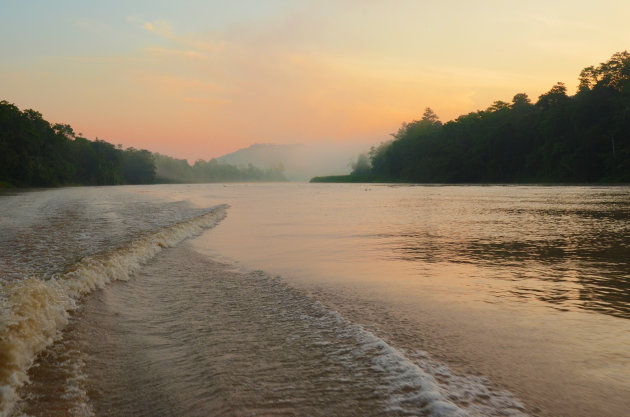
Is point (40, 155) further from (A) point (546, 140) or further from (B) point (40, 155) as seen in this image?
(A) point (546, 140)

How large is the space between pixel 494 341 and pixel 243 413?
3034 millimetres

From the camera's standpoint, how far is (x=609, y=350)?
465cm

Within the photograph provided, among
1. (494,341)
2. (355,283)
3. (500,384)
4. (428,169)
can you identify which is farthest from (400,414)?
(428,169)

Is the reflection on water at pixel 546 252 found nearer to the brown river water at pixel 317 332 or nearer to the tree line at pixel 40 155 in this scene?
the brown river water at pixel 317 332

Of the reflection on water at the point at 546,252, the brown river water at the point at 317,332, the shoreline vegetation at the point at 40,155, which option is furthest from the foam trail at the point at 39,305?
the shoreline vegetation at the point at 40,155

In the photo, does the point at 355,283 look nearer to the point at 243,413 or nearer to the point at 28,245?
the point at 243,413

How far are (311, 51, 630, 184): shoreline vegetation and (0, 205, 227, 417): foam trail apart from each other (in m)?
88.0

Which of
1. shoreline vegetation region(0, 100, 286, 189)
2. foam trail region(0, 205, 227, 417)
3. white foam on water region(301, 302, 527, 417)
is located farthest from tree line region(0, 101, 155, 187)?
white foam on water region(301, 302, 527, 417)

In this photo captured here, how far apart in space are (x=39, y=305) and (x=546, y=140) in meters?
112

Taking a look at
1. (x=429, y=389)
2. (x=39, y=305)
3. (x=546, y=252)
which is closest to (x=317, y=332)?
Answer: (x=429, y=389)

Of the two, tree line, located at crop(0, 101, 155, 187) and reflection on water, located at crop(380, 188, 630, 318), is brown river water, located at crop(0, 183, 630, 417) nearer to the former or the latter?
reflection on water, located at crop(380, 188, 630, 318)

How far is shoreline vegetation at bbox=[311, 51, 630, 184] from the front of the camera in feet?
273

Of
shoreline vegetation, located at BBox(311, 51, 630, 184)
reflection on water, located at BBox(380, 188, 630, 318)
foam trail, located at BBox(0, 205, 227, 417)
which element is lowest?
reflection on water, located at BBox(380, 188, 630, 318)

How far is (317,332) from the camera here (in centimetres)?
546
